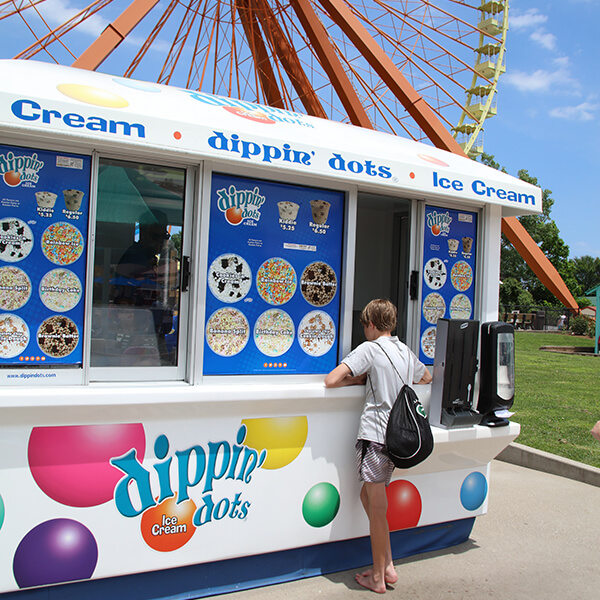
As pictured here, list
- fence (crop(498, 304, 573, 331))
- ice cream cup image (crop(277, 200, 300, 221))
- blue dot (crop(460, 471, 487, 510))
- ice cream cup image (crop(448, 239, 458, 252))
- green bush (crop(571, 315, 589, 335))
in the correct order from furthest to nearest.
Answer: fence (crop(498, 304, 573, 331)), green bush (crop(571, 315, 589, 335)), ice cream cup image (crop(448, 239, 458, 252)), blue dot (crop(460, 471, 487, 510)), ice cream cup image (crop(277, 200, 300, 221))

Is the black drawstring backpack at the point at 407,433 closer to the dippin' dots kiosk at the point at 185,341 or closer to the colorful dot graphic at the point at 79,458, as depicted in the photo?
the dippin' dots kiosk at the point at 185,341

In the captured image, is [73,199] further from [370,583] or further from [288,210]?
[370,583]

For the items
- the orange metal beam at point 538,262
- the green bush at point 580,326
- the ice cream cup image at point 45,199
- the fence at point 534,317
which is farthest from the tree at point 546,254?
the ice cream cup image at point 45,199

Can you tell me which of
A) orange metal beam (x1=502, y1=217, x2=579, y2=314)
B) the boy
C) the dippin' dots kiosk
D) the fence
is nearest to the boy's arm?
the boy

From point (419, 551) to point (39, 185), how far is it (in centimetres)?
351

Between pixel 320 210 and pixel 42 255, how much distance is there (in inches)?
68.7

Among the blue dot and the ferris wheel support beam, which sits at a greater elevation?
the ferris wheel support beam

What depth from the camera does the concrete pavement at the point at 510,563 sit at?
3.61 meters

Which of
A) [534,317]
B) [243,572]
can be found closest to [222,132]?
[243,572]

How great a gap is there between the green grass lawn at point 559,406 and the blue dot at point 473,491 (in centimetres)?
294

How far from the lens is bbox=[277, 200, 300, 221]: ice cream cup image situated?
3.77 m

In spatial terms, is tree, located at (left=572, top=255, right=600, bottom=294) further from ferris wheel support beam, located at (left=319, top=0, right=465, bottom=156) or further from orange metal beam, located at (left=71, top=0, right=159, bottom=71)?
orange metal beam, located at (left=71, top=0, right=159, bottom=71)

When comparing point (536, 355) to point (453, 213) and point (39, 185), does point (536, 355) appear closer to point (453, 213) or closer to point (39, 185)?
point (453, 213)

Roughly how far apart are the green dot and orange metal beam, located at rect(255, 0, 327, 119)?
22.5ft
